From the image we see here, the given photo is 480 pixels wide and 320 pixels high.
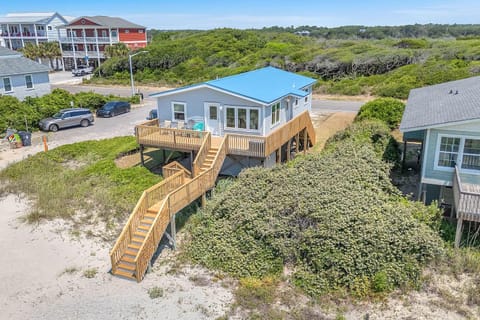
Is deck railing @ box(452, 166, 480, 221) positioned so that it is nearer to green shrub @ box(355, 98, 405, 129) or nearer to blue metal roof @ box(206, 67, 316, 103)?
blue metal roof @ box(206, 67, 316, 103)

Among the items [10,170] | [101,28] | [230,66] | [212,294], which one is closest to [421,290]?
[212,294]

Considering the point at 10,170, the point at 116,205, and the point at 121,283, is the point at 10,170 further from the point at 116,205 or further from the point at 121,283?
the point at 121,283

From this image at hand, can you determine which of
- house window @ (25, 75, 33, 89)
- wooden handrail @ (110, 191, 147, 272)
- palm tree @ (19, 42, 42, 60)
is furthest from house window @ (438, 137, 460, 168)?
palm tree @ (19, 42, 42, 60)

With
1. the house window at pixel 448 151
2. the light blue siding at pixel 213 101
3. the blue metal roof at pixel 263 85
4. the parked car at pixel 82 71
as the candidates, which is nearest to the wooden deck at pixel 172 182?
the light blue siding at pixel 213 101

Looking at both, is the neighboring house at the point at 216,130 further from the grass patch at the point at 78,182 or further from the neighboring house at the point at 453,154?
the neighboring house at the point at 453,154

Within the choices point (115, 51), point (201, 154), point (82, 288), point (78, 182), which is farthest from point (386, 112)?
point (115, 51)

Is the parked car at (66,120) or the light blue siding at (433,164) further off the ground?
the light blue siding at (433,164)

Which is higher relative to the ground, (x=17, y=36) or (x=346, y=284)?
(x=17, y=36)
